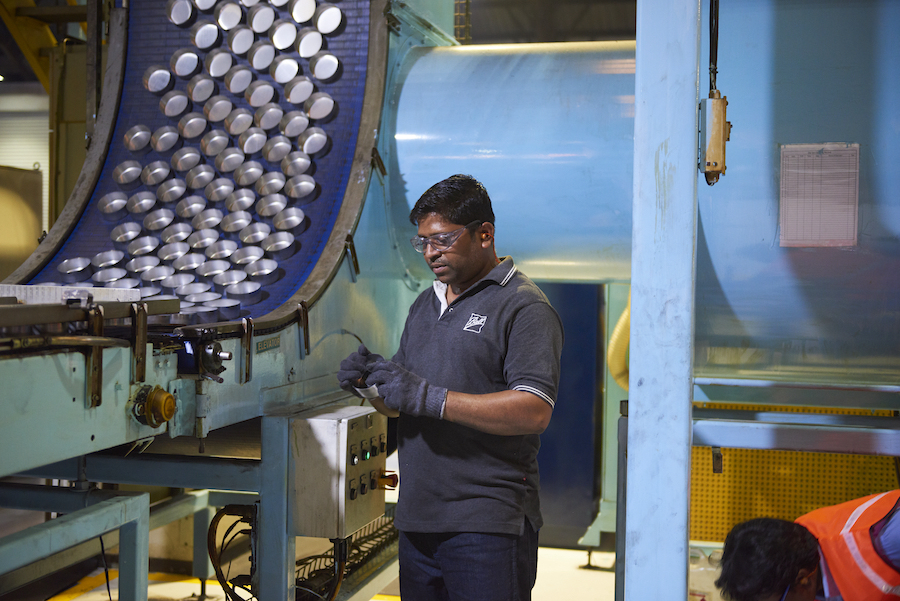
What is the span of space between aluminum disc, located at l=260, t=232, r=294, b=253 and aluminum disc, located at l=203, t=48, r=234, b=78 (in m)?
0.91

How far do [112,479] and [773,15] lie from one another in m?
2.75

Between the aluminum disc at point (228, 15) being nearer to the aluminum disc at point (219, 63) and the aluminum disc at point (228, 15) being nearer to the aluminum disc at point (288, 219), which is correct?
the aluminum disc at point (219, 63)

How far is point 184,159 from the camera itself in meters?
3.28

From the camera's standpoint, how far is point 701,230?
2645mm

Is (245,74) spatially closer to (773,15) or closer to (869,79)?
(773,15)

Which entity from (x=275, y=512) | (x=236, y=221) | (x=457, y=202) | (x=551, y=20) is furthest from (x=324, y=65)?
(x=551, y=20)

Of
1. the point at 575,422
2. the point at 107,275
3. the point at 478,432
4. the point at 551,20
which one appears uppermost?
the point at 551,20

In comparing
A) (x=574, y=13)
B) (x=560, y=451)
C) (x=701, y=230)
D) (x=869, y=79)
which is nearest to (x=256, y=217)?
(x=701, y=230)

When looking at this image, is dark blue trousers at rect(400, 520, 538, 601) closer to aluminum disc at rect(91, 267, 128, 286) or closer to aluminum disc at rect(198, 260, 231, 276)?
aluminum disc at rect(198, 260, 231, 276)

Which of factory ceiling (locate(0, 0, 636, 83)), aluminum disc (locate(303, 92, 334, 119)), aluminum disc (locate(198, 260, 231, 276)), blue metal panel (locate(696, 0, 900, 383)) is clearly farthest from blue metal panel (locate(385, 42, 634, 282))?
factory ceiling (locate(0, 0, 636, 83))

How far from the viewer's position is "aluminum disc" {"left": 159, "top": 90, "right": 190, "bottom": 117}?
3404 mm

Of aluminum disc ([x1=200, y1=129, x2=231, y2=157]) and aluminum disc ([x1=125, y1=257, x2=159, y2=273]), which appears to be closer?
aluminum disc ([x1=125, y1=257, x2=159, y2=273])

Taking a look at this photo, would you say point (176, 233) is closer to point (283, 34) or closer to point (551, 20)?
point (283, 34)

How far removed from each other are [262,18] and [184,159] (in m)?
0.74
